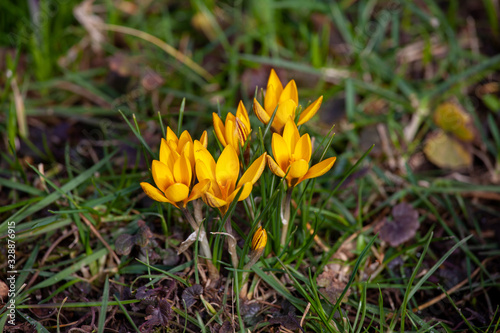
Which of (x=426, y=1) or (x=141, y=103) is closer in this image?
(x=141, y=103)

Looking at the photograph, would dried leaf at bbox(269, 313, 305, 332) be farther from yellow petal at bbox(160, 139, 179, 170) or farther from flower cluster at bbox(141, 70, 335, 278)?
yellow petal at bbox(160, 139, 179, 170)

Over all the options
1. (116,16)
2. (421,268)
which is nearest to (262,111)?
(421,268)

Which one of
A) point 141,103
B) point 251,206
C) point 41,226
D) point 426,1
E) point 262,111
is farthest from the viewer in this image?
point 426,1

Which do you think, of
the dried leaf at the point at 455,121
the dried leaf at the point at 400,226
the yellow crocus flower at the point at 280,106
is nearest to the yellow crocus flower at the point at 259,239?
the yellow crocus flower at the point at 280,106

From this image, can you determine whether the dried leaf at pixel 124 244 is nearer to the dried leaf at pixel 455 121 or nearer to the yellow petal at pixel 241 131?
the yellow petal at pixel 241 131

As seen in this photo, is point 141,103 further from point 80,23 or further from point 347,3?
point 347,3
